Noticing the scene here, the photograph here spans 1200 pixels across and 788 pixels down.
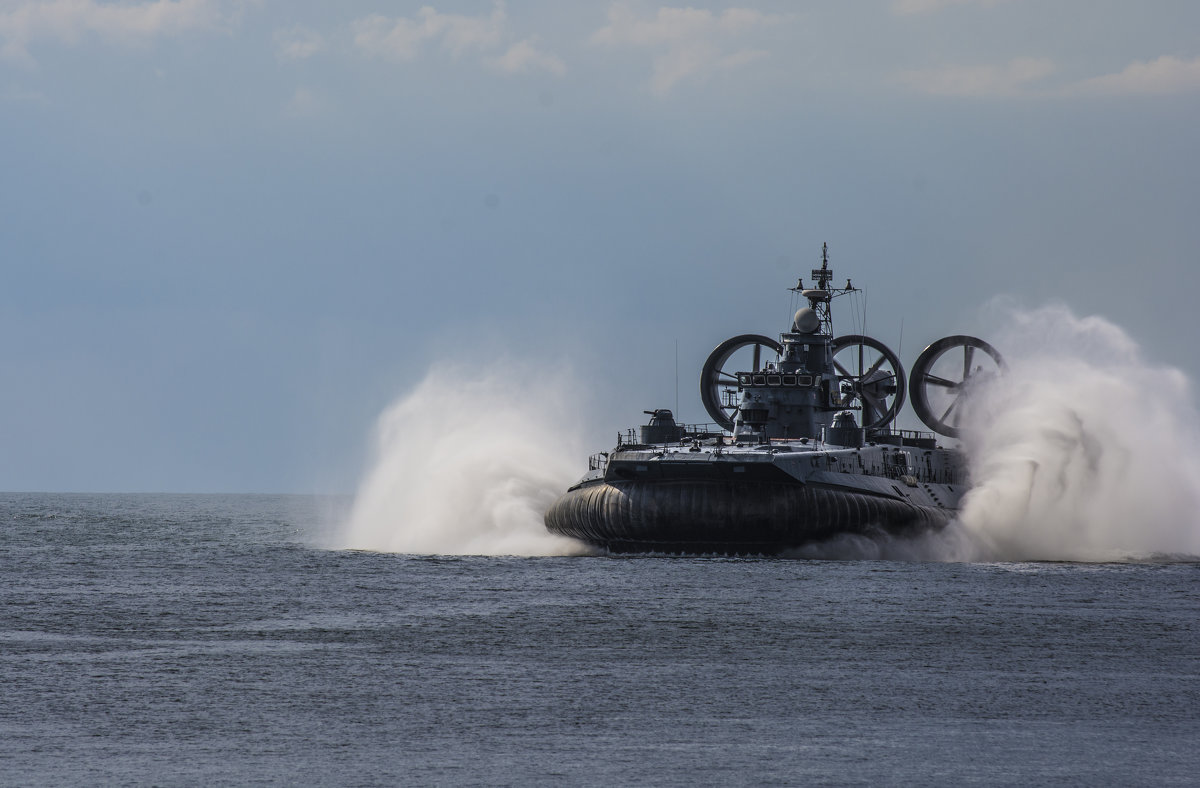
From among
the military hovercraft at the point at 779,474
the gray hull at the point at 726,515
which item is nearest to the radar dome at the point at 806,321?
the military hovercraft at the point at 779,474

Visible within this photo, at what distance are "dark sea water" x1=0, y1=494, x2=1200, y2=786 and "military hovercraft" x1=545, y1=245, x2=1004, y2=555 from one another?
1396 mm

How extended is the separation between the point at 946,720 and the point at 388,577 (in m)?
17.4

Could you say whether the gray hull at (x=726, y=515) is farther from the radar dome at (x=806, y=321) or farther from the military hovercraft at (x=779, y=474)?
the radar dome at (x=806, y=321)

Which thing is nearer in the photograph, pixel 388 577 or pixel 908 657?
pixel 908 657

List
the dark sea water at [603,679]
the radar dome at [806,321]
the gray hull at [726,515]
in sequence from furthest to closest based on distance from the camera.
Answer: the radar dome at [806,321] < the gray hull at [726,515] < the dark sea water at [603,679]

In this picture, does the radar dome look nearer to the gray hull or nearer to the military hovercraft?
the military hovercraft

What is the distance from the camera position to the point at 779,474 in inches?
1216

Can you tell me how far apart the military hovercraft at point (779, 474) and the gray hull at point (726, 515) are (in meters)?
0.03

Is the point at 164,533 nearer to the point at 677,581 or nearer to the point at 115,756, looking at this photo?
the point at 677,581

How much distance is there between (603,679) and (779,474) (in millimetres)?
15056

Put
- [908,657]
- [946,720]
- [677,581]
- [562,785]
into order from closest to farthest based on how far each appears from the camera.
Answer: [562,785] → [946,720] → [908,657] → [677,581]

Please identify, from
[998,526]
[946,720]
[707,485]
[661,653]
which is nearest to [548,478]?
[707,485]

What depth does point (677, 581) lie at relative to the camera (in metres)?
27.8

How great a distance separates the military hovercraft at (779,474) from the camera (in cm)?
3112
